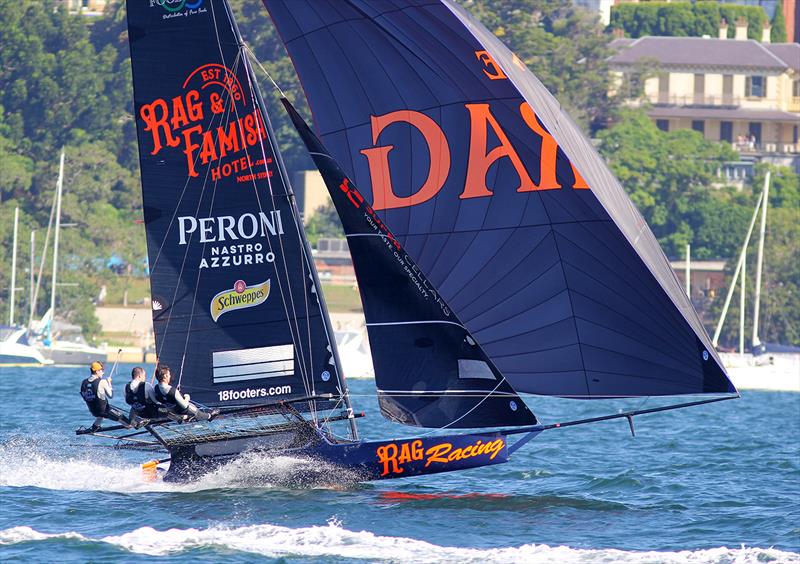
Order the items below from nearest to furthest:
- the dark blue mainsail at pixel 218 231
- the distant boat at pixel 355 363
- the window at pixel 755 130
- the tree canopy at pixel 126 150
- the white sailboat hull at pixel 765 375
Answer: the dark blue mainsail at pixel 218 231, the distant boat at pixel 355 363, the white sailboat hull at pixel 765 375, the tree canopy at pixel 126 150, the window at pixel 755 130

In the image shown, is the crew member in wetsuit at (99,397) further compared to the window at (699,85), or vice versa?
the window at (699,85)

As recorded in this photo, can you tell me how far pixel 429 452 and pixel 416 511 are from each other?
0.67 metres

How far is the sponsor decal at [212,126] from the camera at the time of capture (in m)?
16.3

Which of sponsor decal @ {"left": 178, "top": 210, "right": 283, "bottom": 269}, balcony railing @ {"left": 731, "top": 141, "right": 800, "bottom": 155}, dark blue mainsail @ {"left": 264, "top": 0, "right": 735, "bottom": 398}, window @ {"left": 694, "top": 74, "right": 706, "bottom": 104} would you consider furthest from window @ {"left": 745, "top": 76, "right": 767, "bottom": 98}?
sponsor decal @ {"left": 178, "top": 210, "right": 283, "bottom": 269}

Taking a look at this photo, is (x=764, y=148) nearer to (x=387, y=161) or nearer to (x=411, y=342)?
(x=387, y=161)

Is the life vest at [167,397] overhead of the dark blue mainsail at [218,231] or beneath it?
beneath

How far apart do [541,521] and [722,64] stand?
73.5 metres

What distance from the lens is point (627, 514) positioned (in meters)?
16.0

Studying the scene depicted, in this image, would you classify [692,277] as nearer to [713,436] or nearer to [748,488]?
[713,436]

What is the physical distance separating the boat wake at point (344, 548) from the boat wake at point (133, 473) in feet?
→ 6.75

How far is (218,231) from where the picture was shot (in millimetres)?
16547

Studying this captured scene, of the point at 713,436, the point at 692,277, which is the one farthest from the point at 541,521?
the point at 692,277

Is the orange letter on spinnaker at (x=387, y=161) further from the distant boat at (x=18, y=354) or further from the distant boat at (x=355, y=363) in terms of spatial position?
the distant boat at (x=18, y=354)

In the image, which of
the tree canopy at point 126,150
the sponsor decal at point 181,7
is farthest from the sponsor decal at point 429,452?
the tree canopy at point 126,150
